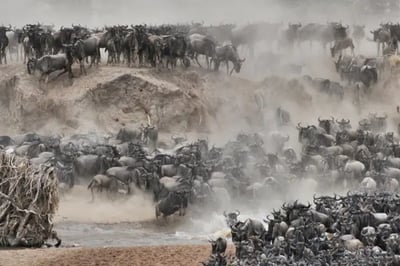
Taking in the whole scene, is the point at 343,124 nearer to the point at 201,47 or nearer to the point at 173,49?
the point at 201,47

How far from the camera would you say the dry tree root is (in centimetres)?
2177

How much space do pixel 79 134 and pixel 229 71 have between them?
857 centimetres

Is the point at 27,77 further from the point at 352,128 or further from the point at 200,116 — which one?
the point at 352,128

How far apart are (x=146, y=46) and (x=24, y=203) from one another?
17774mm

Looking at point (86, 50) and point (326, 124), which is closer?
point (326, 124)

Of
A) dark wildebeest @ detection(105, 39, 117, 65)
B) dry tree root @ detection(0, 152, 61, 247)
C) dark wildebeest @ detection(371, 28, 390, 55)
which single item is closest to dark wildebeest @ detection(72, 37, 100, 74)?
dark wildebeest @ detection(105, 39, 117, 65)

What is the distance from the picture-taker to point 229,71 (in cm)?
4106

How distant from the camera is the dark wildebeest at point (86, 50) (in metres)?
37.7

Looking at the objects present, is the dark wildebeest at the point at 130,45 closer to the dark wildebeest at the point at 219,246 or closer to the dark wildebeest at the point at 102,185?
the dark wildebeest at the point at 102,185

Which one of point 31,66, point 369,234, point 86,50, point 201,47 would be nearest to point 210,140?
point 201,47

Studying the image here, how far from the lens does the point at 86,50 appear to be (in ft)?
125

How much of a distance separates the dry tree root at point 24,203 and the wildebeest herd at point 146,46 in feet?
51.1

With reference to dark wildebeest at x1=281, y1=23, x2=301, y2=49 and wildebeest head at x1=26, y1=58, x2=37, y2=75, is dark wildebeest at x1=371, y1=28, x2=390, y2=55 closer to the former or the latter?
dark wildebeest at x1=281, y1=23, x2=301, y2=49

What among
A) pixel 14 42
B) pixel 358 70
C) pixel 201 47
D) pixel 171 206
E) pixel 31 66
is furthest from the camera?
pixel 14 42
